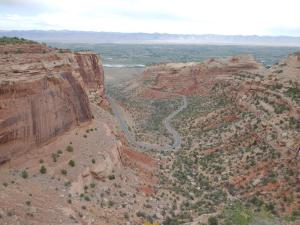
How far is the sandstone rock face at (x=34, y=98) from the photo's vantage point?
31.5 m

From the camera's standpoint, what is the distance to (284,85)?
191 feet

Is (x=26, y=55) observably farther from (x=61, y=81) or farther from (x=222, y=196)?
(x=222, y=196)

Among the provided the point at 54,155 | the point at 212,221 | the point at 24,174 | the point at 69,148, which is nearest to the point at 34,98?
the point at 54,155

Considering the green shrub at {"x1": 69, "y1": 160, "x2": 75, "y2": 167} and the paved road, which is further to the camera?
the paved road

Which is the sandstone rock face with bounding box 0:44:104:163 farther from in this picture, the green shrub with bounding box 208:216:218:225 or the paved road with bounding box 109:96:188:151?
the paved road with bounding box 109:96:188:151

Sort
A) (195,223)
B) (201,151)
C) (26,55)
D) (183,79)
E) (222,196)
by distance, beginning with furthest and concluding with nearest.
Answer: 1. (183,79)
2. (201,151)
3. (222,196)
4. (26,55)
5. (195,223)

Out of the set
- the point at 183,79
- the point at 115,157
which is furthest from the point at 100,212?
the point at 183,79

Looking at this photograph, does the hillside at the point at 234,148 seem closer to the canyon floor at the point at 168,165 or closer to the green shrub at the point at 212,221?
the canyon floor at the point at 168,165

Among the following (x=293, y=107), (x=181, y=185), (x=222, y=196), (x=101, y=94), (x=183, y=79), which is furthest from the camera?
(x=183, y=79)

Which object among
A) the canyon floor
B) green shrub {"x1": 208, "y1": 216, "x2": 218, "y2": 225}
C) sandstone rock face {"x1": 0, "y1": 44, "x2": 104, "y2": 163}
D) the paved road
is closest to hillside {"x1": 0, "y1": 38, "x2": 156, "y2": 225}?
sandstone rock face {"x1": 0, "y1": 44, "x2": 104, "y2": 163}

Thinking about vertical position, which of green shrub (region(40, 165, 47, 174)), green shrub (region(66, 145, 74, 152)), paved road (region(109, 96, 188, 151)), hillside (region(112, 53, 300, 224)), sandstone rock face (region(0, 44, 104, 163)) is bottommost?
paved road (region(109, 96, 188, 151))

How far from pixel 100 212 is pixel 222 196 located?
539 inches

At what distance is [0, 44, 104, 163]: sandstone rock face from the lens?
104 feet

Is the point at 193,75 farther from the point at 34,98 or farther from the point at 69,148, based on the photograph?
the point at 34,98
